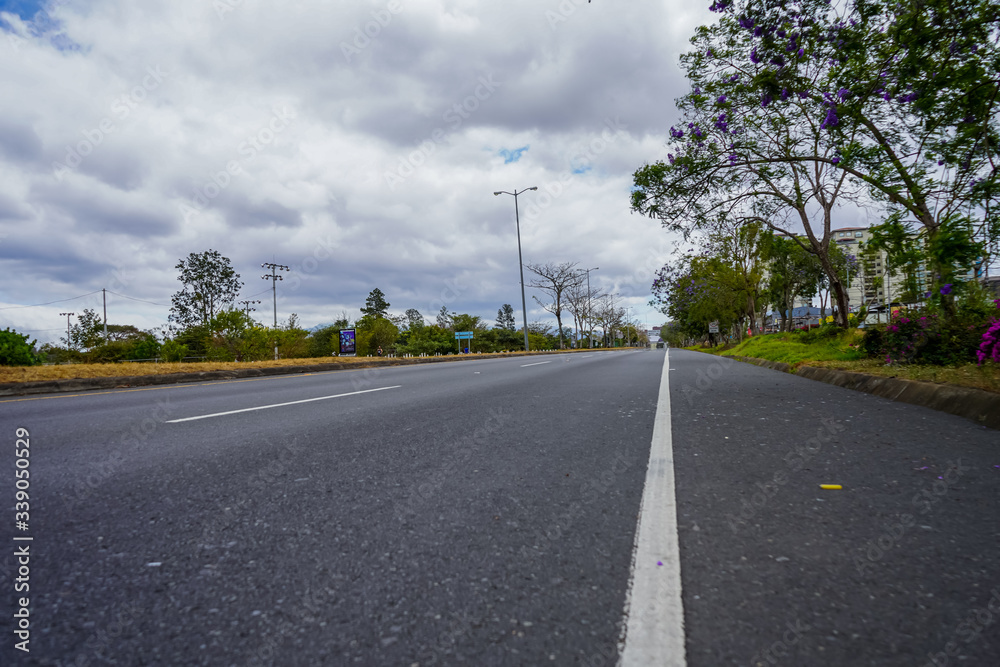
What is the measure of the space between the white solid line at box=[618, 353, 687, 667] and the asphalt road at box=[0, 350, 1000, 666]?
0.14 feet

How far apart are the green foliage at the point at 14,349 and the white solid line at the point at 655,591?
1714 centimetres

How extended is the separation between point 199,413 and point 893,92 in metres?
8.49

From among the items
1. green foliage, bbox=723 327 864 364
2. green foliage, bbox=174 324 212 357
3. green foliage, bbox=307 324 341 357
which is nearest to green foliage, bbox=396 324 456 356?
green foliage, bbox=307 324 341 357

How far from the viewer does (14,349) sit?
A: 1387cm

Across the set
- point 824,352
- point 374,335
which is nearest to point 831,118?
point 824,352

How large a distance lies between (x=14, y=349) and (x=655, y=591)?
58.6 feet

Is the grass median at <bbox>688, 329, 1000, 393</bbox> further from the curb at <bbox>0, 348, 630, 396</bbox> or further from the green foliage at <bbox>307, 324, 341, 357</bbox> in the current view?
the green foliage at <bbox>307, 324, 341, 357</bbox>

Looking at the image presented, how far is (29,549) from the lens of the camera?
206 cm

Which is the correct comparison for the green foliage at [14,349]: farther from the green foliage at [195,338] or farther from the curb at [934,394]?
the green foliage at [195,338]

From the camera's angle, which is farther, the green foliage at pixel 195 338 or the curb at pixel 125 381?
the green foliage at pixel 195 338

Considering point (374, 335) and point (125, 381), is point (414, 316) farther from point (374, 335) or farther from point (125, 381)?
point (125, 381)

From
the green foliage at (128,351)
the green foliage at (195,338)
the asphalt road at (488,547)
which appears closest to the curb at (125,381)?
the asphalt road at (488,547)

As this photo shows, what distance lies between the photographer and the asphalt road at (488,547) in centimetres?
143

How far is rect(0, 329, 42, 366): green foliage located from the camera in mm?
13609
